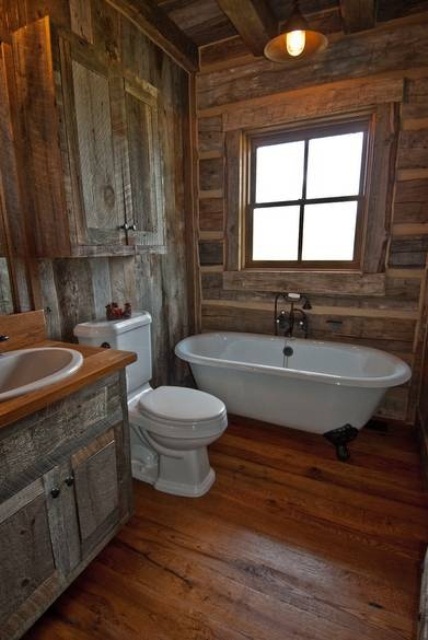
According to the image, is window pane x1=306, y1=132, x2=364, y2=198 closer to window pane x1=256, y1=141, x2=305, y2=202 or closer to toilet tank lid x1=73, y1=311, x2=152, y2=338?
window pane x1=256, y1=141, x2=305, y2=202

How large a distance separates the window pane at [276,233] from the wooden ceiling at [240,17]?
105 centimetres

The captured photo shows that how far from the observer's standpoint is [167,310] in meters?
2.59

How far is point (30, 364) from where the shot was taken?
137 cm

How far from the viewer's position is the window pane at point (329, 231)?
7.97 ft

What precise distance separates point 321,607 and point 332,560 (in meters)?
0.21

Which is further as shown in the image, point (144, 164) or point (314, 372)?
point (314, 372)

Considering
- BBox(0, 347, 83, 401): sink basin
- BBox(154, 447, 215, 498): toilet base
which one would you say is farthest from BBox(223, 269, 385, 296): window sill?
BBox(0, 347, 83, 401): sink basin

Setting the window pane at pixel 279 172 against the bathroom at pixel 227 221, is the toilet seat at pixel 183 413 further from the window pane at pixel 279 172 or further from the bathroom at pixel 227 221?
the window pane at pixel 279 172

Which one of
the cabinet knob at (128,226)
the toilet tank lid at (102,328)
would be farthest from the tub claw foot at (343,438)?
the cabinet knob at (128,226)

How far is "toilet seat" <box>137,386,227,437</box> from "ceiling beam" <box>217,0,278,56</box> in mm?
2154

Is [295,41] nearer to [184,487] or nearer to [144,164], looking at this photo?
[144,164]

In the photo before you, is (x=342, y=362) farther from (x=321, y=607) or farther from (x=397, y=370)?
(x=321, y=607)

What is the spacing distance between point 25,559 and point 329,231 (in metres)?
2.50

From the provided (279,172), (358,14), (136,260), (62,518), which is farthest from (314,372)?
(358,14)
